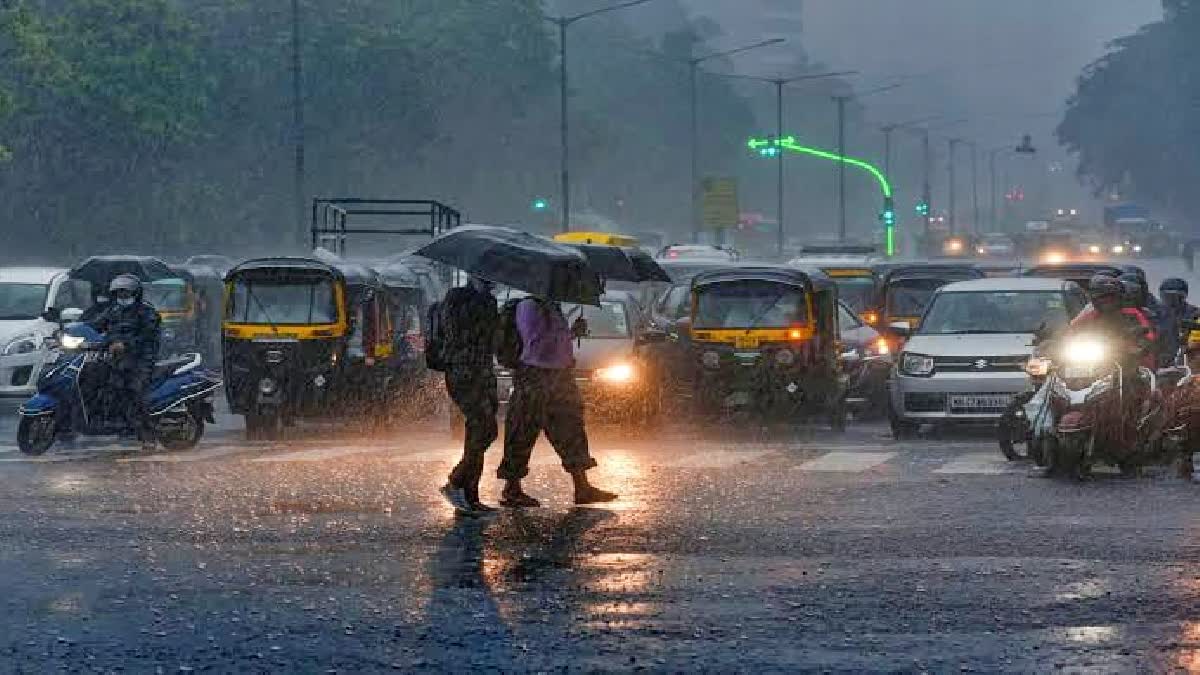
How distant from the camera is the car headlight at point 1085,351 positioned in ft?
60.6

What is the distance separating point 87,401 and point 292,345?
11.8 feet

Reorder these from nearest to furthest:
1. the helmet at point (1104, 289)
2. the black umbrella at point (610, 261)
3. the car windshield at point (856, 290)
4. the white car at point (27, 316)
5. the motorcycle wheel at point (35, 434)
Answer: the helmet at point (1104, 289) < the black umbrella at point (610, 261) < the motorcycle wheel at point (35, 434) < the white car at point (27, 316) < the car windshield at point (856, 290)

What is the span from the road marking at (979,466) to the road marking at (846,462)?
0.63 meters

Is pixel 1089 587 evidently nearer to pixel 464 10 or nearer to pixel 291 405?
pixel 291 405

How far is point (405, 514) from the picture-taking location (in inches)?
621

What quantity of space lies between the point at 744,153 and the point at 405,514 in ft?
495

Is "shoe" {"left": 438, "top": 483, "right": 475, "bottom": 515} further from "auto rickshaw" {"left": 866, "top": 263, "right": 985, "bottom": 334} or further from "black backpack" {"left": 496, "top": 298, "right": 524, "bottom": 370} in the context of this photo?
"auto rickshaw" {"left": 866, "top": 263, "right": 985, "bottom": 334}

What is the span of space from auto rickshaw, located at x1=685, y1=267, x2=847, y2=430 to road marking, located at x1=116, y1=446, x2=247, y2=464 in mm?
5331

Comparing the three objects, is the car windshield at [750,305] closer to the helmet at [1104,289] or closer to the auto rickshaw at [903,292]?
the auto rickshaw at [903,292]

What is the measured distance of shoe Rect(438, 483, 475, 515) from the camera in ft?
52.2

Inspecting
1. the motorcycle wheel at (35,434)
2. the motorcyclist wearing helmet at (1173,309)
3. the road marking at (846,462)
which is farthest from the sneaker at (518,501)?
the motorcyclist wearing helmet at (1173,309)

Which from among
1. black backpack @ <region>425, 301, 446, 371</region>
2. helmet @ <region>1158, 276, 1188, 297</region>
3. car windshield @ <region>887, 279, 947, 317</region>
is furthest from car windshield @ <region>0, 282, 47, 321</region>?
black backpack @ <region>425, 301, 446, 371</region>

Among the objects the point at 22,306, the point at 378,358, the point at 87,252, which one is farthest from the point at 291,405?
the point at 87,252

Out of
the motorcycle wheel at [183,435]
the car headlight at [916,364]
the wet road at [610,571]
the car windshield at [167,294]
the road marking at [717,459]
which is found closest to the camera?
the wet road at [610,571]
